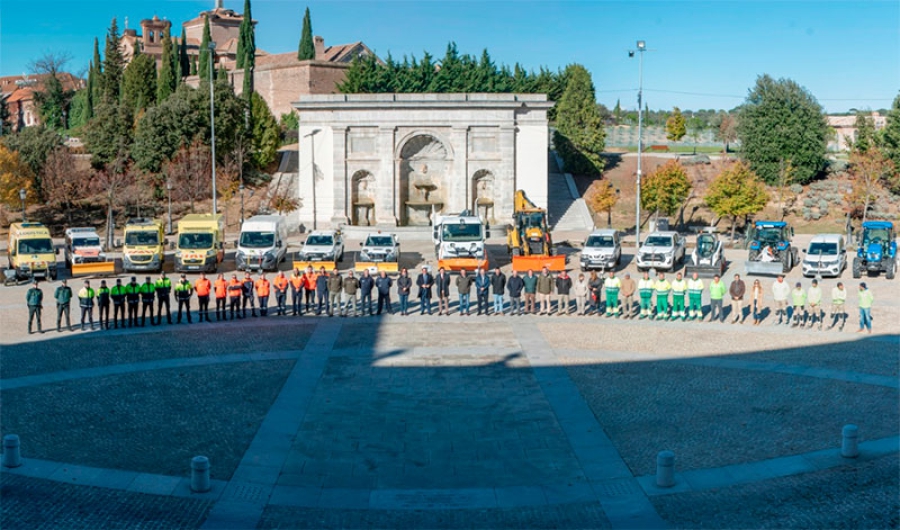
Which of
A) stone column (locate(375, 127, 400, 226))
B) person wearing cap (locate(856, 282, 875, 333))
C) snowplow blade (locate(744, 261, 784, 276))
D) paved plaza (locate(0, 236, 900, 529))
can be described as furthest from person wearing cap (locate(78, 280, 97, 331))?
stone column (locate(375, 127, 400, 226))

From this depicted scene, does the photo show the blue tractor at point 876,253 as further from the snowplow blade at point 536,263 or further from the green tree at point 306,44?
the green tree at point 306,44

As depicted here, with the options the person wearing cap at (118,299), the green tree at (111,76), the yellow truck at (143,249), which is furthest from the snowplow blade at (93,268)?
the green tree at (111,76)

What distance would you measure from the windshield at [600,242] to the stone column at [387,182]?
18.7 meters

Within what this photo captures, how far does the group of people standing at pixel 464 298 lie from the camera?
80.0 feet

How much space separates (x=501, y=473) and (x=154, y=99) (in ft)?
217

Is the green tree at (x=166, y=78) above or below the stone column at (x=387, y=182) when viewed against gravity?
above

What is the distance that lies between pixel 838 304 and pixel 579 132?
144 ft

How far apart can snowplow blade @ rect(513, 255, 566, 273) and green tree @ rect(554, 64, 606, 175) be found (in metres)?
33.3

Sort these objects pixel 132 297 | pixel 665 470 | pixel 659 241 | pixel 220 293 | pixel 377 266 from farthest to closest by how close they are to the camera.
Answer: pixel 659 241
pixel 377 266
pixel 220 293
pixel 132 297
pixel 665 470

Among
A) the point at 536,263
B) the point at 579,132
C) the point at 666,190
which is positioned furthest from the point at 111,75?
the point at 536,263

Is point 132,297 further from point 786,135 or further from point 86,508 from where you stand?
point 786,135

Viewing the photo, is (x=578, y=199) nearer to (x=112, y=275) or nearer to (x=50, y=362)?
(x=112, y=275)

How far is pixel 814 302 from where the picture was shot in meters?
24.1

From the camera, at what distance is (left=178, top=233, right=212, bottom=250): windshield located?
115ft
